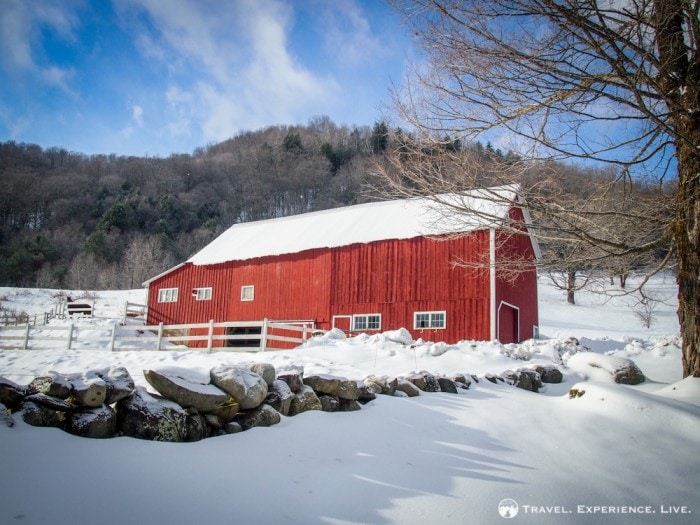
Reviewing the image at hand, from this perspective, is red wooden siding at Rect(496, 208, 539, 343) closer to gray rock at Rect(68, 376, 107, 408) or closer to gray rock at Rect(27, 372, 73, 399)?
gray rock at Rect(68, 376, 107, 408)

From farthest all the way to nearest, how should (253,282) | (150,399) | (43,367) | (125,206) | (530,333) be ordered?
(125,206), (253,282), (530,333), (43,367), (150,399)

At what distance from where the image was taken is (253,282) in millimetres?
20469

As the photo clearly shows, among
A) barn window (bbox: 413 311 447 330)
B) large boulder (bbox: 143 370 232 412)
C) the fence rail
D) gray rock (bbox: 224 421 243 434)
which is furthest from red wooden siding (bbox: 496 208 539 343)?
large boulder (bbox: 143 370 232 412)

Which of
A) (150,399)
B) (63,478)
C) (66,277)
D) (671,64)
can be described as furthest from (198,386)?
(66,277)

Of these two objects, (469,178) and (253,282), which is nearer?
(469,178)

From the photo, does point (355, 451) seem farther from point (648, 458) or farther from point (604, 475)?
point (648, 458)

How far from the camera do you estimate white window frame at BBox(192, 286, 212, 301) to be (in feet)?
72.0

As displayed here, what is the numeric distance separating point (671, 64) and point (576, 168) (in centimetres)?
155

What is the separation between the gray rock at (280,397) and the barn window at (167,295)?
20365mm

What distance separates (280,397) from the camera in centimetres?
452

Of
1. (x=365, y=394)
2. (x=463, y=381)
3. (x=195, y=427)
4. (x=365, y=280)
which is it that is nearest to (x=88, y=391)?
(x=195, y=427)

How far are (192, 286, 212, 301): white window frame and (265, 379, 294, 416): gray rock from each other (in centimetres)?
1823

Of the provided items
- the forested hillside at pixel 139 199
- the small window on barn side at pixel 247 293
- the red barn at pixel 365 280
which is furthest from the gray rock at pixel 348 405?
the forested hillside at pixel 139 199

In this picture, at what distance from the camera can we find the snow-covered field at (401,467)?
2.66 metres
